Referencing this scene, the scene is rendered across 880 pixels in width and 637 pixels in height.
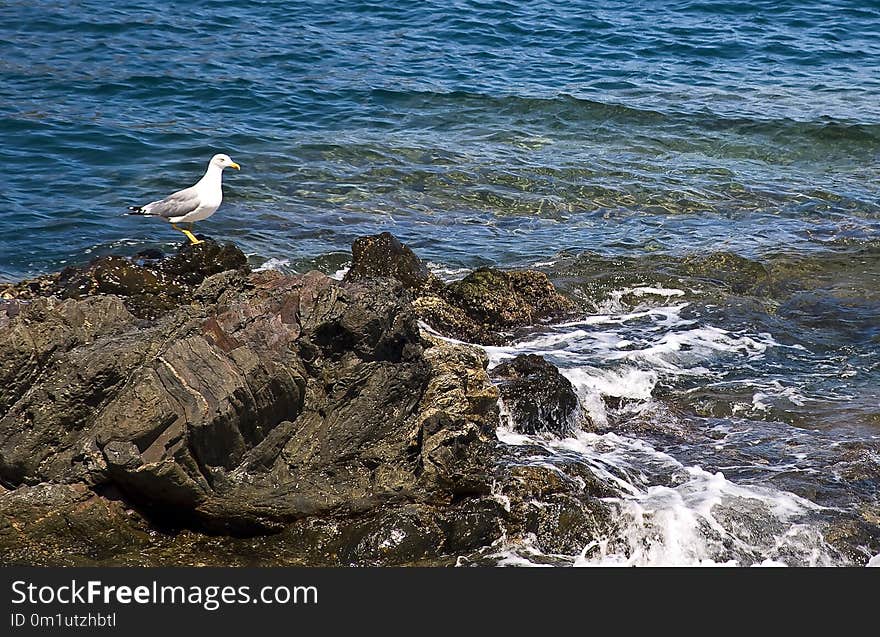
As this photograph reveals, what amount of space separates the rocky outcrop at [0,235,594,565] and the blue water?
1987mm

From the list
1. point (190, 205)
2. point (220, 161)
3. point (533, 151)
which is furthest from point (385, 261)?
point (533, 151)

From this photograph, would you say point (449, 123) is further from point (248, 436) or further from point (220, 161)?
point (248, 436)

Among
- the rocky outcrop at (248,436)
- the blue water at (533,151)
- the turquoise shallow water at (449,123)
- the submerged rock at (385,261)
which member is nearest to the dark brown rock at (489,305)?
the submerged rock at (385,261)

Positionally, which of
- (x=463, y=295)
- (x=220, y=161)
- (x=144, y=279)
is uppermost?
(x=220, y=161)

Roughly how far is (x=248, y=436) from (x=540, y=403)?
7.04 ft

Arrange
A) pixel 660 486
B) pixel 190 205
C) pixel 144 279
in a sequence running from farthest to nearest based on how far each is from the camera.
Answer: pixel 190 205, pixel 144 279, pixel 660 486

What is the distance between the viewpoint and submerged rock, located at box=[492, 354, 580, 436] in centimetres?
732

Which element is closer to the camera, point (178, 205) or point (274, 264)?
point (178, 205)

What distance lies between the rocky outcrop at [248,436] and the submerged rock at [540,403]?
1.01 ft

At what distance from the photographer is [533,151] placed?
1535cm

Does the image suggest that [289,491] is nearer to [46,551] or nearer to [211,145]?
[46,551]

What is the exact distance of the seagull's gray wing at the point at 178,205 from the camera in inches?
401

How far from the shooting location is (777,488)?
22.4 feet

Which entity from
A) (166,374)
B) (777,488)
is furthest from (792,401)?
(166,374)
